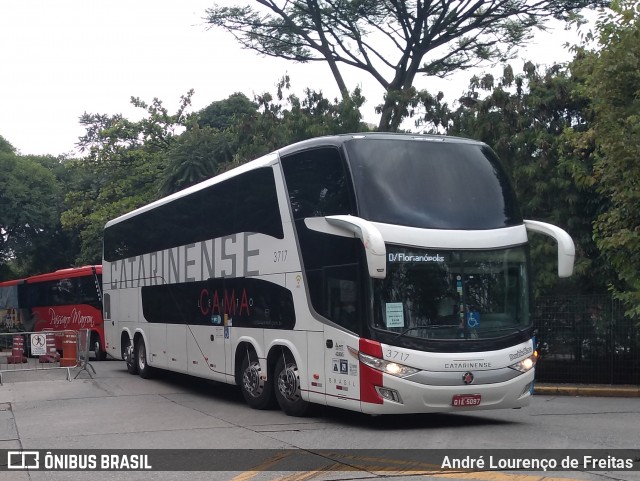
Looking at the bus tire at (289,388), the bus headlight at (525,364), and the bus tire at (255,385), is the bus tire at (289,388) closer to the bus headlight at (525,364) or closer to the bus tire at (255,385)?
the bus tire at (255,385)

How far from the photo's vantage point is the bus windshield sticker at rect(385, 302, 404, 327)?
37.9 feet

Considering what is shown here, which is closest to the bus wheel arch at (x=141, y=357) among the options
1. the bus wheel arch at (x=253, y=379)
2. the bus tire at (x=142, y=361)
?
the bus tire at (x=142, y=361)

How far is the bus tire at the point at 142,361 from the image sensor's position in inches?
841

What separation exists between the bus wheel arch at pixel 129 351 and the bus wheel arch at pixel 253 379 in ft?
24.6

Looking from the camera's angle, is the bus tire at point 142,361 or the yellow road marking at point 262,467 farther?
the bus tire at point 142,361

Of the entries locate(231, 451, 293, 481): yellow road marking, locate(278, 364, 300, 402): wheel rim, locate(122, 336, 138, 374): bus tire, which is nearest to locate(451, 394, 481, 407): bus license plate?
locate(231, 451, 293, 481): yellow road marking

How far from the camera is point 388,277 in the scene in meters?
11.7

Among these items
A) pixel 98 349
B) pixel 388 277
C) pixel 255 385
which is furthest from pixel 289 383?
pixel 98 349

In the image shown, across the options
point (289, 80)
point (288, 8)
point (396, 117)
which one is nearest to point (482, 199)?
point (396, 117)

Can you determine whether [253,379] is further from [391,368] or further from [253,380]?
[391,368]

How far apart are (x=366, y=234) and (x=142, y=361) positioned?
12.1 meters

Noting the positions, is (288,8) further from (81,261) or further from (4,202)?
(4,202)

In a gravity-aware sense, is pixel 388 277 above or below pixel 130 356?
above

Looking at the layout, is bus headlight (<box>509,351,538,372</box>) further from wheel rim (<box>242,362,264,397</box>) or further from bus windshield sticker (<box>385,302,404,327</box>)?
wheel rim (<box>242,362,264,397</box>)
